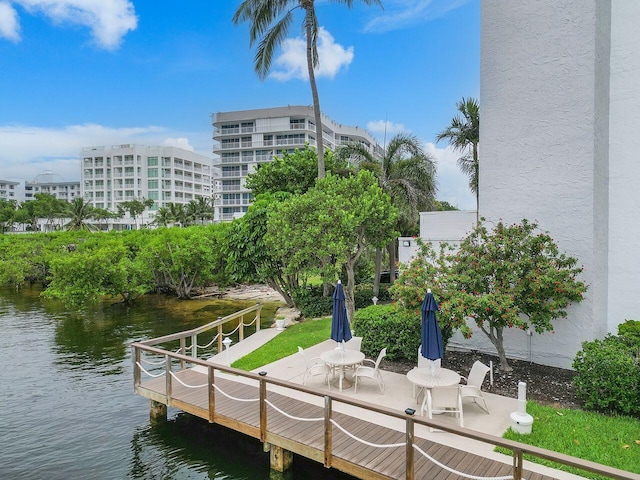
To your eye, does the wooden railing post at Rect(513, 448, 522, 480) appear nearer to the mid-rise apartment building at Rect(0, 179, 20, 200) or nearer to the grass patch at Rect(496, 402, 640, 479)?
the grass patch at Rect(496, 402, 640, 479)

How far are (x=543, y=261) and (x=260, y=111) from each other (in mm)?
69147

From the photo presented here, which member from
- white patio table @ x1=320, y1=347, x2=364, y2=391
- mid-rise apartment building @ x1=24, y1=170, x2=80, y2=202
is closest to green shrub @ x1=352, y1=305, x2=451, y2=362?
white patio table @ x1=320, y1=347, x2=364, y2=391

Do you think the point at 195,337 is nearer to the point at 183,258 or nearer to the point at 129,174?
the point at 183,258

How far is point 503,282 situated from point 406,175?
1227 centimetres

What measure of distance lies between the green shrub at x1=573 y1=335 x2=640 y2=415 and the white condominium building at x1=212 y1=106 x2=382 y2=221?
214 ft

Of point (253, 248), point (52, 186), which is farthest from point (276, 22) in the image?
point (52, 186)

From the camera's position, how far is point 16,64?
42.4 m

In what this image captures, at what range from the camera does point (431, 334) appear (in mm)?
8258

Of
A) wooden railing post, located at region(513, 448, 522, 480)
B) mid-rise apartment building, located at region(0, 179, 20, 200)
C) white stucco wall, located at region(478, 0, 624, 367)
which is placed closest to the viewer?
wooden railing post, located at region(513, 448, 522, 480)

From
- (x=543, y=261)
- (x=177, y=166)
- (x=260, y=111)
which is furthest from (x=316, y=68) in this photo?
(x=177, y=166)

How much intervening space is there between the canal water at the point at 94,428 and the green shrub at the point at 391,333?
4.53 m

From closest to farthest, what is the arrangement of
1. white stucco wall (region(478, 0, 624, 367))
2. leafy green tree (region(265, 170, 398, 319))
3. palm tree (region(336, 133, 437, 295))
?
white stucco wall (region(478, 0, 624, 367))
leafy green tree (region(265, 170, 398, 319))
palm tree (region(336, 133, 437, 295))

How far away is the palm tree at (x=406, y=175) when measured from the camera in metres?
20.9

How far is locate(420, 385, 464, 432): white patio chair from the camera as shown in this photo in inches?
312
